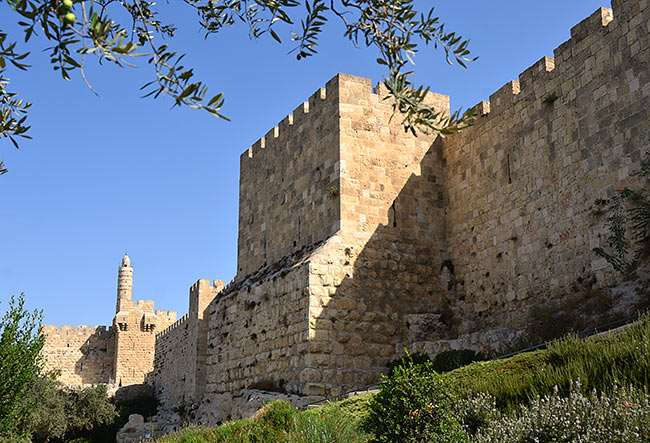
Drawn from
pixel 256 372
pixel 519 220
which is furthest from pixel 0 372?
pixel 519 220

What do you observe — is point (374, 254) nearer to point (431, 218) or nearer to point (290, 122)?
point (431, 218)

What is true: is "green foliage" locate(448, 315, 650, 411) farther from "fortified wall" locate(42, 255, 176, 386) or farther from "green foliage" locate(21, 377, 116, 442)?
"fortified wall" locate(42, 255, 176, 386)

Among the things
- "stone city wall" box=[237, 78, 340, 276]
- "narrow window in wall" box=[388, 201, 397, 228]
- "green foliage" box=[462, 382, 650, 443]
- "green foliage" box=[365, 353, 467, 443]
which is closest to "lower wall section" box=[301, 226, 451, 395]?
"narrow window in wall" box=[388, 201, 397, 228]

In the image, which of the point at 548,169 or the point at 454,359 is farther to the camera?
the point at 548,169

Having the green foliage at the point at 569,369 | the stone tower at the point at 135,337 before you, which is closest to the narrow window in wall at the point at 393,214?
the green foliage at the point at 569,369

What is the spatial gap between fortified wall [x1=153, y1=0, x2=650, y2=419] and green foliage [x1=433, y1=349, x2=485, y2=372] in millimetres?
305

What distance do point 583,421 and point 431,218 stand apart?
8.06 metres

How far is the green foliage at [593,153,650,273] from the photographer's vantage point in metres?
8.98

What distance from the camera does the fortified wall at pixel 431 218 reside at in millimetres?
10023

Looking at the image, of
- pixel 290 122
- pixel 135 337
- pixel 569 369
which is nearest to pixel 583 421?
pixel 569 369

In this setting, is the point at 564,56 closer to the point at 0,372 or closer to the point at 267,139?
the point at 267,139

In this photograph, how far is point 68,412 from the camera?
23031mm

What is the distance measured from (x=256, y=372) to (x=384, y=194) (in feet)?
13.3

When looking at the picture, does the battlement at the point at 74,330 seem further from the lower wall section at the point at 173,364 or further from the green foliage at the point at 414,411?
the green foliage at the point at 414,411
